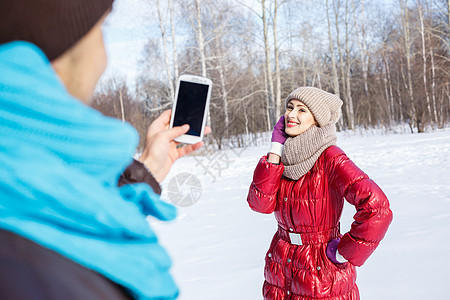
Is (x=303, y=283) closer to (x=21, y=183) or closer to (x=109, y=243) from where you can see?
(x=109, y=243)

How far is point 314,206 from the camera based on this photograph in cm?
→ 194

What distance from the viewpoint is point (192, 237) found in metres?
4.77

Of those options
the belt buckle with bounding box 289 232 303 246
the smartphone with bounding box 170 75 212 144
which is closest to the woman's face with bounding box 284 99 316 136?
the belt buckle with bounding box 289 232 303 246

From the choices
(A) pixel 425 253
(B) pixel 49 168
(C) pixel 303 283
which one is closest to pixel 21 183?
(B) pixel 49 168

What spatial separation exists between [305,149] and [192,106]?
829mm

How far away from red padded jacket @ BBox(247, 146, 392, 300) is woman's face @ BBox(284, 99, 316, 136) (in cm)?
20

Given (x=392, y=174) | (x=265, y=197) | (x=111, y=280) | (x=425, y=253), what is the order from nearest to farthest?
(x=111, y=280)
(x=265, y=197)
(x=425, y=253)
(x=392, y=174)

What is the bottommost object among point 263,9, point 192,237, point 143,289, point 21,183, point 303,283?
Answer: point 192,237

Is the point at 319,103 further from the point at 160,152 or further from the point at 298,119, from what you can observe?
the point at 160,152

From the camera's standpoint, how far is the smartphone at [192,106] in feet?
4.31

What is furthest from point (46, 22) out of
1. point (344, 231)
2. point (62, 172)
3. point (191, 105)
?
point (344, 231)

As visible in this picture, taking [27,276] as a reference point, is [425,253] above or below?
below

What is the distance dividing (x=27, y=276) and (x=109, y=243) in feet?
0.45

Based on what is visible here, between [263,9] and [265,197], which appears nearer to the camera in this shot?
[265,197]
